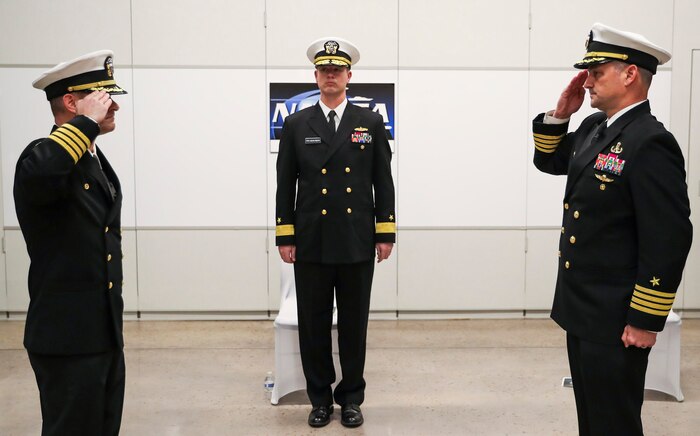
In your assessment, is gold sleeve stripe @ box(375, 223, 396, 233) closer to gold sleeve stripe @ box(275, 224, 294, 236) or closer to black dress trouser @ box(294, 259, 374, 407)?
black dress trouser @ box(294, 259, 374, 407)

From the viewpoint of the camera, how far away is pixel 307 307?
3.68 meters

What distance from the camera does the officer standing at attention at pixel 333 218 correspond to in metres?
3.60

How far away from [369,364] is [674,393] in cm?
183

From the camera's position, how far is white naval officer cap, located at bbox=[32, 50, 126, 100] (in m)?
2.29

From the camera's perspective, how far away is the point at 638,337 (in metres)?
2.24

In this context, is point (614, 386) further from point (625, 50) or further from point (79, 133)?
point (79, 133)

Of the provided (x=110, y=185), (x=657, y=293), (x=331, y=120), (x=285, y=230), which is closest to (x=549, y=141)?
(x=657, y=293)

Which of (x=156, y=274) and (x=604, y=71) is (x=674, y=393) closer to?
(x=604, y=71)

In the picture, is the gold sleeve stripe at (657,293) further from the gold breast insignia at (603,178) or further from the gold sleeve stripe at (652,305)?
the gold breast insignia at (603,178)

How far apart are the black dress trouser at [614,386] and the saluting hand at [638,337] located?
0.06 metres

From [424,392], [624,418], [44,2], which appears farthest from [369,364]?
[44,2]

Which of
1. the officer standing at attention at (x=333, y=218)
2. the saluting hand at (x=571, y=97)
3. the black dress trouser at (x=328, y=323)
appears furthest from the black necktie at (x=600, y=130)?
the black dress trouser at (x=328, y=323)

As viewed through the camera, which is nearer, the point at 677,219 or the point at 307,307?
the point at 677,219

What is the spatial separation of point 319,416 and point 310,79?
285 cm
